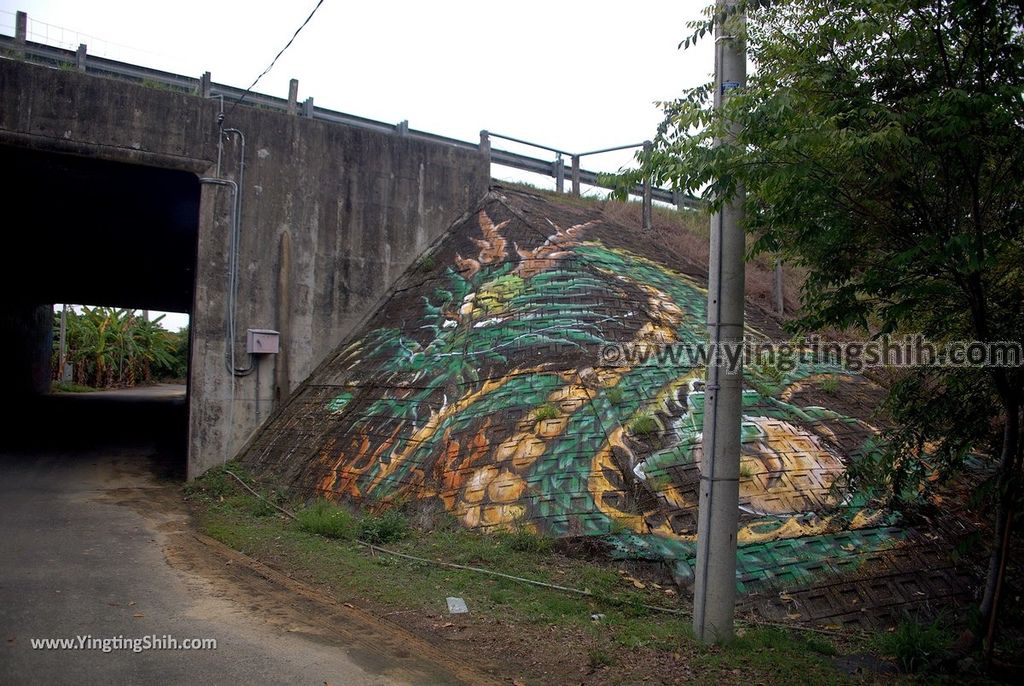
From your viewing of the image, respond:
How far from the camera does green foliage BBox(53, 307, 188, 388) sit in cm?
3641

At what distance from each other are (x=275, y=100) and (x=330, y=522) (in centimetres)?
907

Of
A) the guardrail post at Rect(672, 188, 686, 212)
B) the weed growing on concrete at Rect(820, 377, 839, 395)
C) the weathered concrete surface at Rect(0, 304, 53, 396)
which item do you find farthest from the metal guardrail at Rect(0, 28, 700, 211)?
the weathered concrete surface at Rect(0, 304, 53, 396)

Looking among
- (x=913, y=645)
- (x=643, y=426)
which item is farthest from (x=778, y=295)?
(x=913, y=645)

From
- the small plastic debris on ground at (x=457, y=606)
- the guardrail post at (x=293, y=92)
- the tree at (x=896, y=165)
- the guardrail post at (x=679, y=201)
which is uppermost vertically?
the guardrail post at (x=293, y=92)

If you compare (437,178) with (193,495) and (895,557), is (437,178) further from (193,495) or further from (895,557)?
(895,557)

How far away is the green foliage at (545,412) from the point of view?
353 inches

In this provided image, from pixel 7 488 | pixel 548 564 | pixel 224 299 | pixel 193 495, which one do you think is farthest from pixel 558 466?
pixel 7 488

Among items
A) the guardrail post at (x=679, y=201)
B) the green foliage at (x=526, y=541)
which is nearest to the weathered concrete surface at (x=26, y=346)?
the guardrail post at (x=679, y=201)

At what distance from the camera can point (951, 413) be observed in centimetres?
620

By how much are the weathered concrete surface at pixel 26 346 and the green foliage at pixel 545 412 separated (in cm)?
2051

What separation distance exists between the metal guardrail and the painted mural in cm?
231

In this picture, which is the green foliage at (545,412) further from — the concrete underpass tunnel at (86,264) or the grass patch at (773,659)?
the concrete underpass tunnel at (86,264)

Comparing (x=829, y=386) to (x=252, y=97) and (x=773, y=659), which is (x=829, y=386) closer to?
(x=773, y=659)

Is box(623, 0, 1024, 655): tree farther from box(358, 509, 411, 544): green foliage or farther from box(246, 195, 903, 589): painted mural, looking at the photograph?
box(358, 509, 411, 544): green foliage
